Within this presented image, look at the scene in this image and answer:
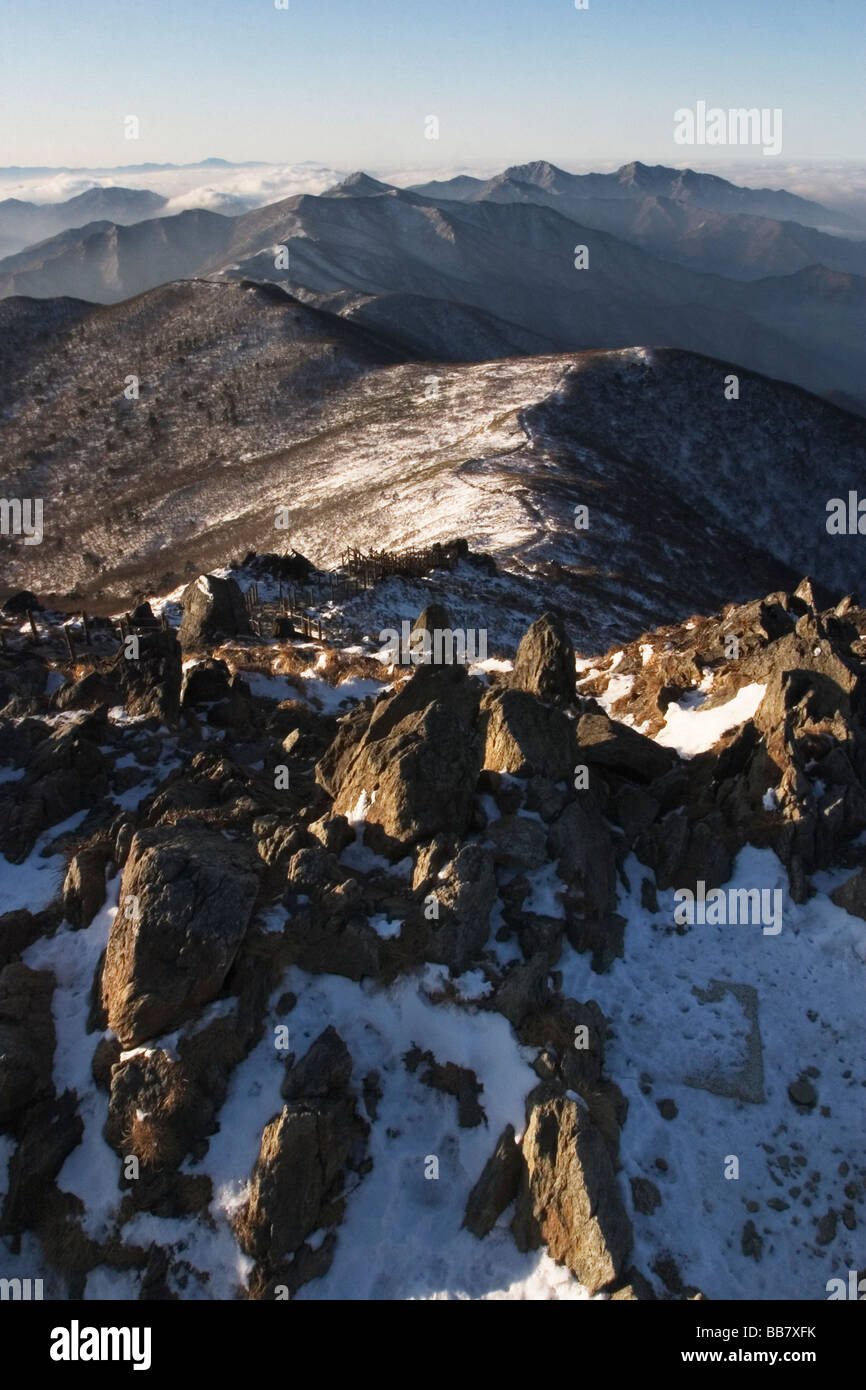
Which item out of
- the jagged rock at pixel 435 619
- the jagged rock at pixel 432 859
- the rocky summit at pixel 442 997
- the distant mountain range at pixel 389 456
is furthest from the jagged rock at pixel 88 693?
the distant mountain range at pixel 389 456

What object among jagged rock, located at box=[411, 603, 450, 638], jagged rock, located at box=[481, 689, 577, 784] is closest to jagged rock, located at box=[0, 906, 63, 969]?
jagged rock, located at box=[481, 689, 577, 784]

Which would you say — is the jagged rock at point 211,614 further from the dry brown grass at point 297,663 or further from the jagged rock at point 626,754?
the jagged rock at point 626,754

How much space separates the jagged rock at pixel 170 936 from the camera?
1420 cm

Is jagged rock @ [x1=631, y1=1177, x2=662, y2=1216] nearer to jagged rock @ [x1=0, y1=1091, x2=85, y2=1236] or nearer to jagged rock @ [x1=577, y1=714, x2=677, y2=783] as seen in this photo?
jagged rock @ [x1=0, y1=1091, x2=85, y2=1236]

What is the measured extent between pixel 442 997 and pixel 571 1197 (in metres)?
3.90

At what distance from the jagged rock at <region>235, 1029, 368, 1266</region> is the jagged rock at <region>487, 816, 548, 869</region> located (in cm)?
614

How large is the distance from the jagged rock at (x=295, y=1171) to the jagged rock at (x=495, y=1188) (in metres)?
2.19

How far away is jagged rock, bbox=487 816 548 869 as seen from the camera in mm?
17422

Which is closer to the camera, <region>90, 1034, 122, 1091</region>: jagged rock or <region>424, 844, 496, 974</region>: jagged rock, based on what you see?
<region>90, 1034, 122, 1091</region>: jagged rock

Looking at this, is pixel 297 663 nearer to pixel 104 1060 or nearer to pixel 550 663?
pixel 550 663
